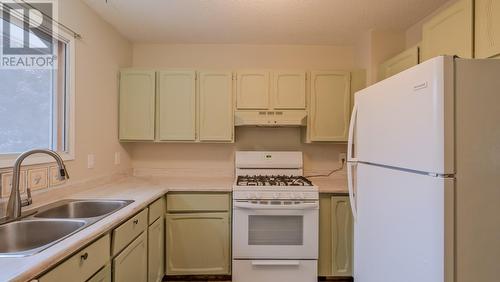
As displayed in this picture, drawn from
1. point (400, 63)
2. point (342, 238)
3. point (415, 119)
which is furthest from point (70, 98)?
point (400, 63)

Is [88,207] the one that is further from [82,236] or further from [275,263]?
[275,263]

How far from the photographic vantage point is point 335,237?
2.47m

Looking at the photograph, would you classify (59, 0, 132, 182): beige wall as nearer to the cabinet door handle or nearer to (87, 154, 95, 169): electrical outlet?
(87, 154, 95, 169): electrical outlet

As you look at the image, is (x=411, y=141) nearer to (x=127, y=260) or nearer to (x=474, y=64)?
(x=474, y=64)

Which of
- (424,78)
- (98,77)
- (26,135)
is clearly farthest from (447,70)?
(98,77)

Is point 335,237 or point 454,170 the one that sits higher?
point 454,170

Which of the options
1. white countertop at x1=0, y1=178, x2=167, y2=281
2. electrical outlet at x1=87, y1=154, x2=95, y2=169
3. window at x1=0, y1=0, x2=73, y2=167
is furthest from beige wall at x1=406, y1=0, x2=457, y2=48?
electrical outlet at x1=87, y1=154, x2=95, y2=169

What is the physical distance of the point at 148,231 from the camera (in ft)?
6.56

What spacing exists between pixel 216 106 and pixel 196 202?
956mm

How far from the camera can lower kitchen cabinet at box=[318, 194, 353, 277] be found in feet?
8.08

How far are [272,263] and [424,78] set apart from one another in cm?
183

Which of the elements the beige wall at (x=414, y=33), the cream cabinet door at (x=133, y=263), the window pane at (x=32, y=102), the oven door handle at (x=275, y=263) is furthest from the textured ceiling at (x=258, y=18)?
the oven door handle at (x=275, y=263)

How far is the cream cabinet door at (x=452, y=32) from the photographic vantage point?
5.06ft

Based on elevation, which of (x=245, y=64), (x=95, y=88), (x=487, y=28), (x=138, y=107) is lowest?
(x=138, y=107)
